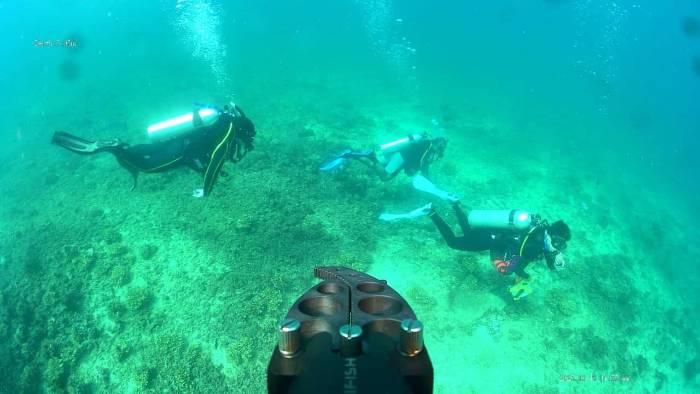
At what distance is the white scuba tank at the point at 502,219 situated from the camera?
31.7 feet

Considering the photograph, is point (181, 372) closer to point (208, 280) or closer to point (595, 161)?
point (208, 280)

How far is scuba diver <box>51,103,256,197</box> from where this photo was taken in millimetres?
7855

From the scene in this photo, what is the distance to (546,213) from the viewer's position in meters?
17.1

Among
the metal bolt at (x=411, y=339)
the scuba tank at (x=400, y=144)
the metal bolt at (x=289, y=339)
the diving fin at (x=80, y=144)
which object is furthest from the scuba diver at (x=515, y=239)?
the diving fin at (x=80, y=144)

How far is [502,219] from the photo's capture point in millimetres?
A: 10039

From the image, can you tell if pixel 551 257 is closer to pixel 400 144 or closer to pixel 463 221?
pixel 463 221

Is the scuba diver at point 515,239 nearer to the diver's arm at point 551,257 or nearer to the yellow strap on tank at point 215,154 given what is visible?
the diver's arm at point 551,257

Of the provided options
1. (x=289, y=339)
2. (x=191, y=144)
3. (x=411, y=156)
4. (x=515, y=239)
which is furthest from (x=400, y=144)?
(x=289, y=339)

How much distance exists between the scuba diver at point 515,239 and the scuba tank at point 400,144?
12.2 ft

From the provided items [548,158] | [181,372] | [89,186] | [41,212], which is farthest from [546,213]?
[41,212]

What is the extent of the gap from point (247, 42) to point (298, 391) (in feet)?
213

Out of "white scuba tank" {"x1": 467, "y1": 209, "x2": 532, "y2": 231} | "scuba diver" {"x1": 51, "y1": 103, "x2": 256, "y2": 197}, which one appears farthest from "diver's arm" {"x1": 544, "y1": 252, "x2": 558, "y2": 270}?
"scuba diver" {"x1": 51, "y1": 103, "x2": 256, "y2": 197}

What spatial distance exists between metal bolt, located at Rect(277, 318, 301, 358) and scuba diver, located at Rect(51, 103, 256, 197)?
6673 mm

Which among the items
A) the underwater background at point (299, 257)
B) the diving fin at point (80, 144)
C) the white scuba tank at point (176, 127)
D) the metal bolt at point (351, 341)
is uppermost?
the metal bolt at point (351, 341)
